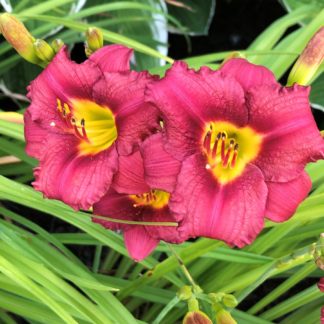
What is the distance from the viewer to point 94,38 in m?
0.72

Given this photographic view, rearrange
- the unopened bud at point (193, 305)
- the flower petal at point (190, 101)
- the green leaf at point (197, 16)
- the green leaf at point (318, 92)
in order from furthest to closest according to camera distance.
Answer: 1. the green leaf at point (197, 16)
2. the green leaf at point (318, 92)
3. the unopened bud at point (193, 305)
4. the flower petal at point (190, 101)

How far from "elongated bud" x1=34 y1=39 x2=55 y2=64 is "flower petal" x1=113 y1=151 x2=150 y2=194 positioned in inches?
7.3

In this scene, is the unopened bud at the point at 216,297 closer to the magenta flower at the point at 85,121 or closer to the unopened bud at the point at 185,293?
the unopened bud at the point at 185,293

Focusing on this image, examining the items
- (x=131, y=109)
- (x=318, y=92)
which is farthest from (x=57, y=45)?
(x=318, y=92)

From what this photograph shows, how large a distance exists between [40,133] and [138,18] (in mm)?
621

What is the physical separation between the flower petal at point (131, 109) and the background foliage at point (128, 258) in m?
0.21

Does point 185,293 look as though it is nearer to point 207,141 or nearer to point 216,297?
point 216,297

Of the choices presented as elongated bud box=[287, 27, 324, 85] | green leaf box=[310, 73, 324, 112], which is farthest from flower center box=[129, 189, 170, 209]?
green leaf box=[310, 73, 324, 112]

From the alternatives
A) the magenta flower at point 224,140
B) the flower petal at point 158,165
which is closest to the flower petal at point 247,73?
the magenta flower at point 224,140

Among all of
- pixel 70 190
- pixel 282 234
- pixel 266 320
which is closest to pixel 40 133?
pixel 70 190

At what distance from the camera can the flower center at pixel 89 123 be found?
691mm

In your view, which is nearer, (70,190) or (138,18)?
(70,190)

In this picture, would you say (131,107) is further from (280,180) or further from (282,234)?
(282,234)

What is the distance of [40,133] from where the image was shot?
722 mm
